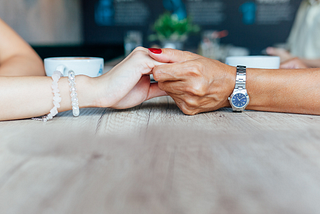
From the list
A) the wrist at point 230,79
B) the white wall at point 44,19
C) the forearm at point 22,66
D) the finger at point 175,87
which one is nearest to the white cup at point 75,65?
the forearm at point 22,66

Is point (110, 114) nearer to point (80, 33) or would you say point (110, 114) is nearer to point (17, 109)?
point (17, 109)

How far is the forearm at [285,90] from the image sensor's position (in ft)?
1.77

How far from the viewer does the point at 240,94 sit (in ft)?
1.83

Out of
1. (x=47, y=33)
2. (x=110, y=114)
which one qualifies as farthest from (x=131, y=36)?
(x=110, y=114)

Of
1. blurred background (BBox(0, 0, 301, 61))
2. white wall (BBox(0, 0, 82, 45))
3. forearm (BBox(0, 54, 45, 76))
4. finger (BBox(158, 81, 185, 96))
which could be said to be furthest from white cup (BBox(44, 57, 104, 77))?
blurred background (BBox(0, 0, 301, 61))

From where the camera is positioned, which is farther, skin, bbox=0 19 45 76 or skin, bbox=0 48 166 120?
skin, bbox=0 19 45 76

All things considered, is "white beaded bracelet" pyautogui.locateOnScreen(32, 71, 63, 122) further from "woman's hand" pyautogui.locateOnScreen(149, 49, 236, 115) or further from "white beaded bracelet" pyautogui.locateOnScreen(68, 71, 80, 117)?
"woman's hand" pyautogui.locateOnScreen(149, 49, 236, 115)

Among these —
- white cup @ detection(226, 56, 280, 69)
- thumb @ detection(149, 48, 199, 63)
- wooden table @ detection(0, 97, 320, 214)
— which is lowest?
wooden table @ detection(0, 97, 320, 214)

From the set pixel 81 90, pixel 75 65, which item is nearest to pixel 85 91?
pixel 81 90

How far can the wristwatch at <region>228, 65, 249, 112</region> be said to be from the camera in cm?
56

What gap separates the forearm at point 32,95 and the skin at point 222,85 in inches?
6.5

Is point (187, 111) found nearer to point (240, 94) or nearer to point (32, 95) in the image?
point (240, 94)

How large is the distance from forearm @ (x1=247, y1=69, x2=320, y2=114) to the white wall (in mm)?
2321

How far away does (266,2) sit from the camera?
4434mm
